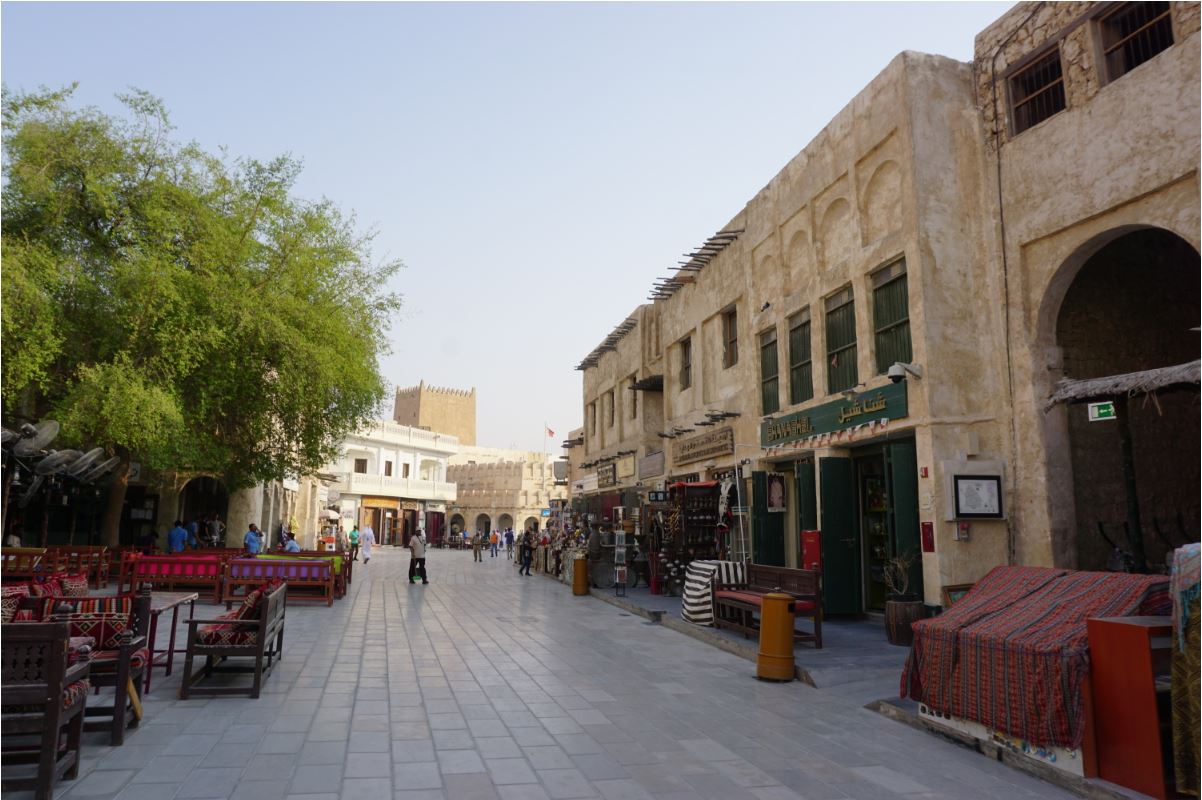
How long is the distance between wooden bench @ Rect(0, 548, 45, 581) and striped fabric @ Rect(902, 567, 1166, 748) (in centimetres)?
1429

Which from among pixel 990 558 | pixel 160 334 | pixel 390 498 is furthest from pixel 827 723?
pixel 390 498

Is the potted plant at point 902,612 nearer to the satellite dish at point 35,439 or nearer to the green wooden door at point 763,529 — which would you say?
the green wooden door at point 763,529

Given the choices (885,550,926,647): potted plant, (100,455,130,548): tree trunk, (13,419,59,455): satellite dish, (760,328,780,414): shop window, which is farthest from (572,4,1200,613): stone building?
(100,455,130,548): tree trunk

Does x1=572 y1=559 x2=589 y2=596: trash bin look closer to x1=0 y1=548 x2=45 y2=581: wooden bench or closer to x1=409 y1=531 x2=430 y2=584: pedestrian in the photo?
x1=409 y1=531 x2=430 y2=584: pedestrian

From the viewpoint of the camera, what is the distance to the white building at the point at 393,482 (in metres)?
52.6

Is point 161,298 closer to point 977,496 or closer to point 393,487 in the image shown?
point 977,496

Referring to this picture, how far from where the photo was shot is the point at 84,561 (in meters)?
16.3

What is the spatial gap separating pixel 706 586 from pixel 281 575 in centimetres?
817

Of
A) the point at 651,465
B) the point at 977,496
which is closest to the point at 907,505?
the point at 977,496

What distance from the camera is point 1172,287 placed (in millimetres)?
11648

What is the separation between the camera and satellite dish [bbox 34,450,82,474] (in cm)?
1470

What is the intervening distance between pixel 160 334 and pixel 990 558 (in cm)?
1529

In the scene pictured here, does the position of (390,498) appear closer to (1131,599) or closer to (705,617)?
(705,617)

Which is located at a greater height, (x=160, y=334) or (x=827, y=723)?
(x=160, y=334)
